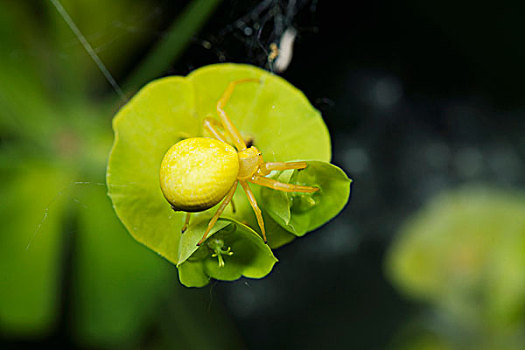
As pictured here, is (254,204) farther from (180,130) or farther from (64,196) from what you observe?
(64,196)

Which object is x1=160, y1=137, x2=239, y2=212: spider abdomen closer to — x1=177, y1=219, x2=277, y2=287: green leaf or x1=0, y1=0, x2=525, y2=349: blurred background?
x1=177, y1=219, x2=277, y2=287: green leaf

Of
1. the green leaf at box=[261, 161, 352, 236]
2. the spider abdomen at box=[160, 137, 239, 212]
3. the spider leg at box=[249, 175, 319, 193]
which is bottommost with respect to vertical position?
the green leaf at box=[261, 161, 352, 236]

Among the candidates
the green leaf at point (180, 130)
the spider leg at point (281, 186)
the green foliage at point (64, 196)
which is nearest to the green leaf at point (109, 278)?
the green foliage at point (64, 196)

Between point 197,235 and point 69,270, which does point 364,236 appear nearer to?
point 69,270

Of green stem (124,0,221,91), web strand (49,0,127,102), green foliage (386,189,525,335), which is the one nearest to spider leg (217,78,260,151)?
green stem (124,0,221,91)

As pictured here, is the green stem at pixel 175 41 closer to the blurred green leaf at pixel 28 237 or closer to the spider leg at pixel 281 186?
the blurred green leaf at pixel 28 237

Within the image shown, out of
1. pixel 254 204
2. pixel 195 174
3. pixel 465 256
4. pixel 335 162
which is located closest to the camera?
pixel 195 174

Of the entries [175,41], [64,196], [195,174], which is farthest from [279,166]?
[64,196]
